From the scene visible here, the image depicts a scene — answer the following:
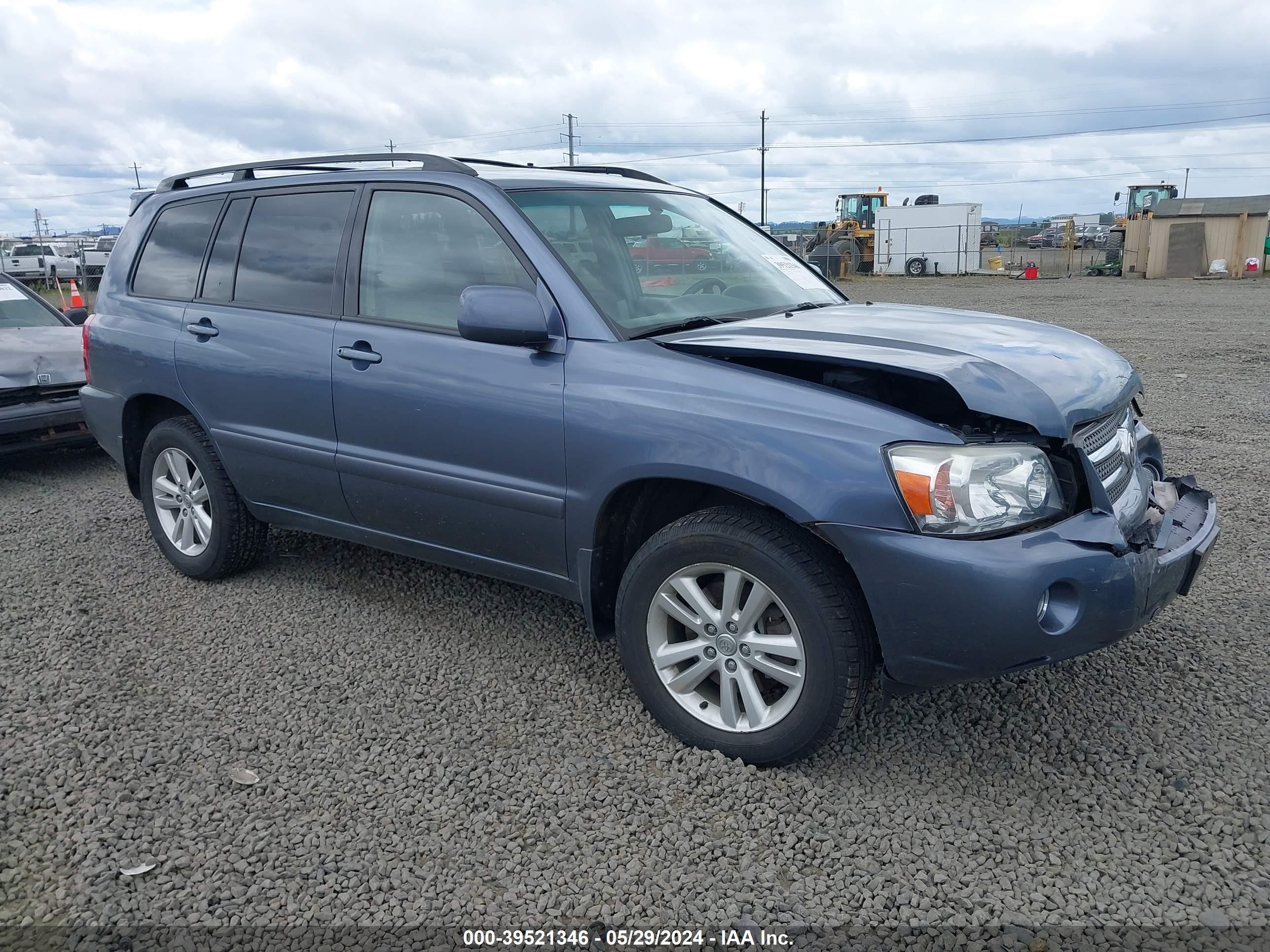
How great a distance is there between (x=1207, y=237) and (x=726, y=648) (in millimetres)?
34866

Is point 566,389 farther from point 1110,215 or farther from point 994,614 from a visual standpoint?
point 1110,215

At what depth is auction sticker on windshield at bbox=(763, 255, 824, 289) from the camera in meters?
4.31

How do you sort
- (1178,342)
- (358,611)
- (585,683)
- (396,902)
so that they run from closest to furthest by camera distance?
(396,902), (585,683), (358,611), (1178,342)

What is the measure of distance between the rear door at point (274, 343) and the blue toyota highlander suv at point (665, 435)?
0.05ft

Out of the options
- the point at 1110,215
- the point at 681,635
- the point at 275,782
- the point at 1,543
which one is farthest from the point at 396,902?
the point at 1110,215

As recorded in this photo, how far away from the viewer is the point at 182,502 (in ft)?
15.5

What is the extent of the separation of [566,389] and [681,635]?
87 cm

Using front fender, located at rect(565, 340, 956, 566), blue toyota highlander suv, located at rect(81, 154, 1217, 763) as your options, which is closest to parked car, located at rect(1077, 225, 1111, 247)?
blue toyota highlander suv, located at rect(81, 154, 1217, 763)

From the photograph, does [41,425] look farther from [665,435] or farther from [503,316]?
[665,435]

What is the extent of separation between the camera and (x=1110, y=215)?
242 feet

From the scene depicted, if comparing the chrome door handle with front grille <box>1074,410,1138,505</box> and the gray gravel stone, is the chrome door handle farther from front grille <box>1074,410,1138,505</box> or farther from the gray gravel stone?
the gray gravel stone

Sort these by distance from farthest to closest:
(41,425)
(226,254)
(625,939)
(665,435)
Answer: (41,425), (226,254), (665,435), (625,939)

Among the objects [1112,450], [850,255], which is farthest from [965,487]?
[850,255]

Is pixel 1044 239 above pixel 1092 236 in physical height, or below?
below
